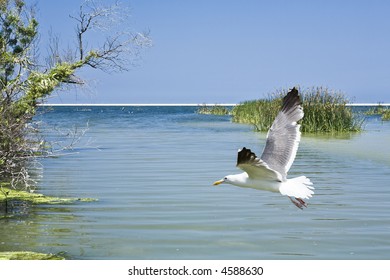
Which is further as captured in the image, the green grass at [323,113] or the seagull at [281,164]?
the green grass at [323,113]

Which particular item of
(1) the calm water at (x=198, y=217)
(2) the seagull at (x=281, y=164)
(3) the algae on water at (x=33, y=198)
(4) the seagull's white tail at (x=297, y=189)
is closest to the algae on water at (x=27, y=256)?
(1) the calm water at (x=198, y=217)

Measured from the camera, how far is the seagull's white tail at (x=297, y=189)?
6207 mm

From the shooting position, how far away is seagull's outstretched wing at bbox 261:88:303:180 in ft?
23.3

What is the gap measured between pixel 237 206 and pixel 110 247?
10.1ft

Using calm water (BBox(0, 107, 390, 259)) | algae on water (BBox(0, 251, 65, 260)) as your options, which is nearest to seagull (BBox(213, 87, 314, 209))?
calm water (BBox(0, 107, 390, 259))

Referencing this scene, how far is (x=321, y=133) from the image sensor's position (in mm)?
30156

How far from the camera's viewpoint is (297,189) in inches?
249

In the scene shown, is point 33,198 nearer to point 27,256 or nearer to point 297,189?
point 27,256

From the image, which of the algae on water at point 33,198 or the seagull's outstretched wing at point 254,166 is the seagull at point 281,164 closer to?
the seagull's outstretched wing at point 254,166

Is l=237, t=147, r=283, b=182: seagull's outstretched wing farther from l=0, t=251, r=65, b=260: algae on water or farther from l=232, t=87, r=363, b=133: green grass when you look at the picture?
l=232, t=87, r=363, b=133: green grass

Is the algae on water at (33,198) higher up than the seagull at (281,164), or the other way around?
the seagull at (281,164)

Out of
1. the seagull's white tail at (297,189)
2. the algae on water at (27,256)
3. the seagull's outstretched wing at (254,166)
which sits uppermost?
the seagull's outstretched wing at (254,166)

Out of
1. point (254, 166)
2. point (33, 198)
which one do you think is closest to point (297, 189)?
point (254, 166)

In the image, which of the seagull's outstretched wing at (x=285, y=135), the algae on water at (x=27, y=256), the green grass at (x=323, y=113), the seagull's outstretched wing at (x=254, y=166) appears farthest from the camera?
the green grass at (x=323, y=113)
